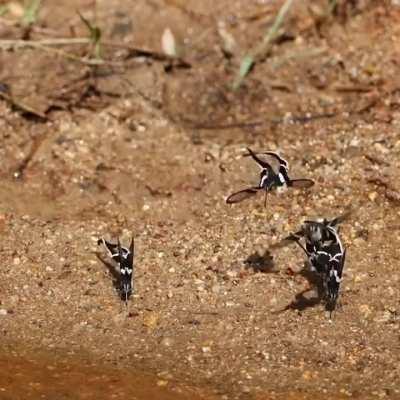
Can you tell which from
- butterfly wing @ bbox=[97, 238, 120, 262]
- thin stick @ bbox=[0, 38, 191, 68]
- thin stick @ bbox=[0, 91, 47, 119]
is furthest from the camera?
thin stick @ bbox=[0, 38, 191, 68]

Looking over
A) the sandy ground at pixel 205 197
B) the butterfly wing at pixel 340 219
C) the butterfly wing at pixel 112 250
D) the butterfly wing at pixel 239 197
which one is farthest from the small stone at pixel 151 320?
the butterfly wing at pixel 340 219

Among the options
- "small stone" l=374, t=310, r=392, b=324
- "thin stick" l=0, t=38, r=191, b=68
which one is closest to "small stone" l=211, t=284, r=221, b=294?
"small stone" l=374, t=310, r=392, b=324

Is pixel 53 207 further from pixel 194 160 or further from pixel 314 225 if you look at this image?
pixel 314 225

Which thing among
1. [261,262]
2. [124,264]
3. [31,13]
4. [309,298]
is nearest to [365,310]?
[309,298]

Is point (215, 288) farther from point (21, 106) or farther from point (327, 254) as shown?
point (21, 106)

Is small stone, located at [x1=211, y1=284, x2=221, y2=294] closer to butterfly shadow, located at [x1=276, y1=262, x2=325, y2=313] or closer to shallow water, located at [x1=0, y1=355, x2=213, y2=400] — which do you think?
butterfly shadow, located at [x1=276, y1=262, x2=325, y2=313]

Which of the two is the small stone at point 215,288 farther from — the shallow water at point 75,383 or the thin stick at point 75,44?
the thin stick at point 75,44
